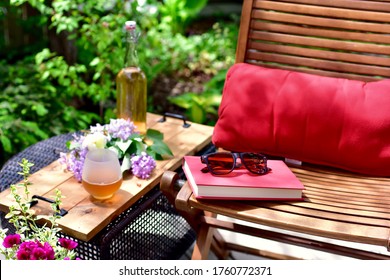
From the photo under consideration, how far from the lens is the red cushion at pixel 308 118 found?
2.13 metres

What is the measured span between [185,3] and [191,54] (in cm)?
65

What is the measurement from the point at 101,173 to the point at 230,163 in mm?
446

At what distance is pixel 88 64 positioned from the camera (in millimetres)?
3590

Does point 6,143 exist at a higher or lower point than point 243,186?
lower

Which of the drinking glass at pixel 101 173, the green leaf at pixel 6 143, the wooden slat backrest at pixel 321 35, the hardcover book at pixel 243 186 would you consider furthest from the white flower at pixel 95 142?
the green leaf at pixel 6 143

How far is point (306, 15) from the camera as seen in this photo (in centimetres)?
241

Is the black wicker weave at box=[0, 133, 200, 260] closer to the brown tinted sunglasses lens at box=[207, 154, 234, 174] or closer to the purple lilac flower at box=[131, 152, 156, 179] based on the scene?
the purple lilac flower at box=[131, 152, 156, 179]

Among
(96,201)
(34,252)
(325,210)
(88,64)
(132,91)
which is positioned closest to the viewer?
(34,252)

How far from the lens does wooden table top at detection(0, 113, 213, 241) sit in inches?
72.3

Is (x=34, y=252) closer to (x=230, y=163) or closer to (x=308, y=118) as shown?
(x=230, y=163)

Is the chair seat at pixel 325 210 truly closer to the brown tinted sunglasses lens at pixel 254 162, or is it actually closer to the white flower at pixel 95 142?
the brown tinted sunglasses lens at pixel 254 162

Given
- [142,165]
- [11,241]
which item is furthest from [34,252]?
[142,165]

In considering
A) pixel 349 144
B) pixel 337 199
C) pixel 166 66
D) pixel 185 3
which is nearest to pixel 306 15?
pixel 349 144

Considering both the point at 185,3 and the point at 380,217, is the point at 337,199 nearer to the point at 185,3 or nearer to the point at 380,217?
the point at 380,217
